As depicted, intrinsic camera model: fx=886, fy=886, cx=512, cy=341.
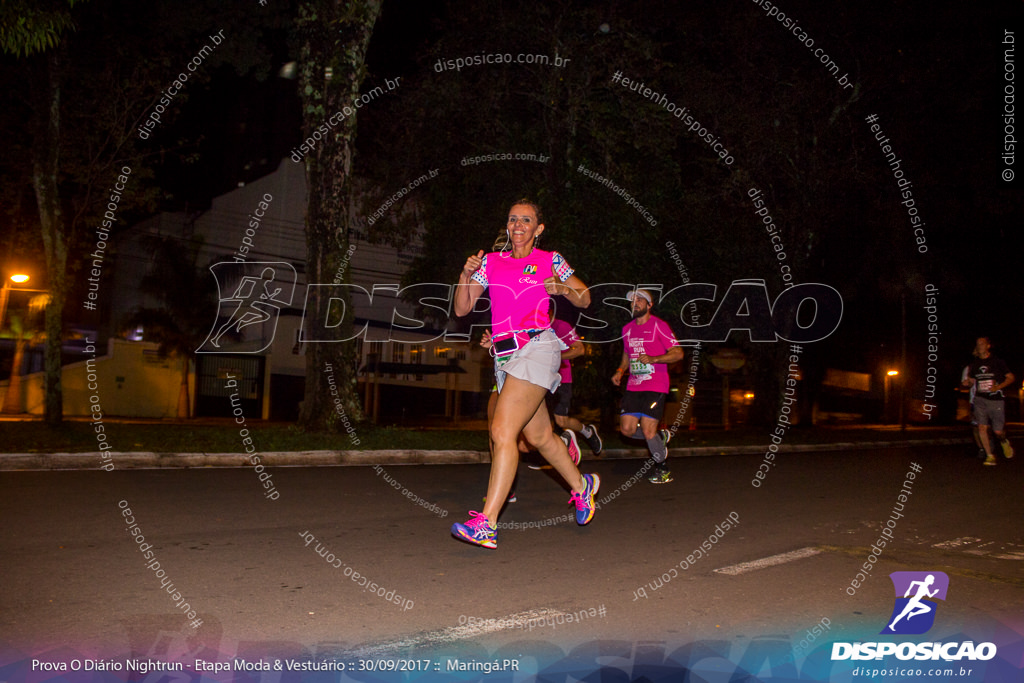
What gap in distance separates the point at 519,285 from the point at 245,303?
29775 mm

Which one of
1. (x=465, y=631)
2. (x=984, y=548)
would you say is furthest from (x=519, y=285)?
(x=984, y=548)

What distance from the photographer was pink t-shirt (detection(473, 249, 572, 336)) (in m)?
5.25

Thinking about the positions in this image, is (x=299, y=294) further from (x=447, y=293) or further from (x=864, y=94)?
(x=864, y=94)

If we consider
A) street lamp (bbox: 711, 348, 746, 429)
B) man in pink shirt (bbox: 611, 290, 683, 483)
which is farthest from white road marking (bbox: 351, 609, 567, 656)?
street lamp (bbox: 711, 348, 746, 429)

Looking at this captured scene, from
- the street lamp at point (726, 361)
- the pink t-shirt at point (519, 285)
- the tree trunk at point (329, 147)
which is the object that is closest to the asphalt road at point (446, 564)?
the pink t-shirt at point (519, 285)

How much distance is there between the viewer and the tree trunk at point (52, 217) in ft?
44.8

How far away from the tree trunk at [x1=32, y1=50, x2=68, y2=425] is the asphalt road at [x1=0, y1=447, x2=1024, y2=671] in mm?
6002

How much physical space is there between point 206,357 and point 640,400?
23856 mm

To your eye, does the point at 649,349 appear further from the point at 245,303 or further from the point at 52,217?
the point at 245,303

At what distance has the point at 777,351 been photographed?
2295 centimetres

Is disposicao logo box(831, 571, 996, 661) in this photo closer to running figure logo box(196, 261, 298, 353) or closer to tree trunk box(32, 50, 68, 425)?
tree trunk box(32, 50, 68, 425)

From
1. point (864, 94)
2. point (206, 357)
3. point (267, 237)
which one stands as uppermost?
point (864, 94)

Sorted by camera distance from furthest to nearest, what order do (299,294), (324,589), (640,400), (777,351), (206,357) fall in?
(299,294)
(206,357)
(777,351)
(640,400)
(324,589)

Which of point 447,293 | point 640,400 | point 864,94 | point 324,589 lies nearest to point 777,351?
point 864,94
